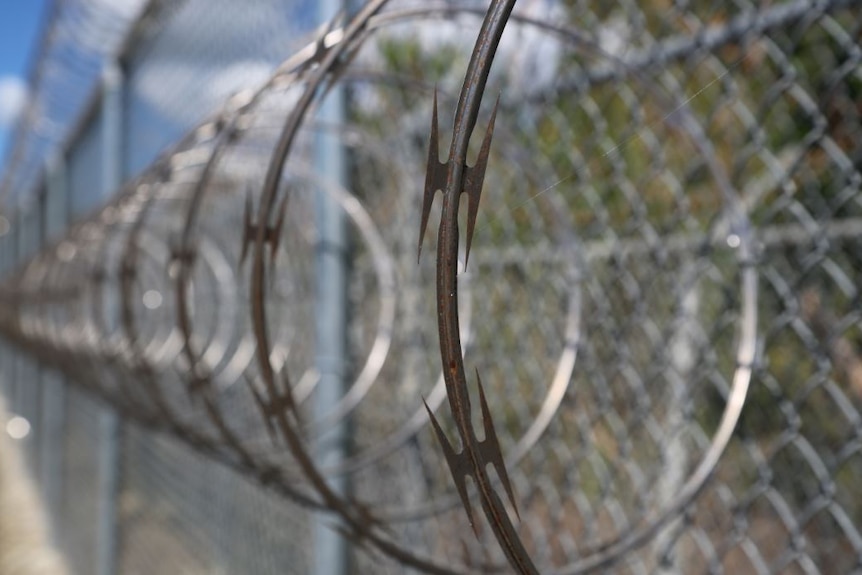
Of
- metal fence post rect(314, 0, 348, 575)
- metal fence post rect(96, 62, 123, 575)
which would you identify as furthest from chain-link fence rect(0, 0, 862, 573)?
metal fence post rect(96, 62, 123, 575)

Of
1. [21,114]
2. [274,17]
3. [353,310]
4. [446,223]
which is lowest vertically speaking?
[446,223]

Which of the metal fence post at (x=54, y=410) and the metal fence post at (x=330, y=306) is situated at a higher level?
the metal fence post at (x=54, y=410)


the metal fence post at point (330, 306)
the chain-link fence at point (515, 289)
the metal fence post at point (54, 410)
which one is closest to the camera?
the chain-link fence at point (515, 289)

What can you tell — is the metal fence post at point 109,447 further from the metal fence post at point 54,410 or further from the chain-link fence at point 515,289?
the metal fence post at point 54,410

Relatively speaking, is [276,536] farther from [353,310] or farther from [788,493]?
[788,493]

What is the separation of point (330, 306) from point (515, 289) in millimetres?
473

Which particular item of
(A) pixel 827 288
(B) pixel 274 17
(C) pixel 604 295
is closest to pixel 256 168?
(B) pixel 274 17

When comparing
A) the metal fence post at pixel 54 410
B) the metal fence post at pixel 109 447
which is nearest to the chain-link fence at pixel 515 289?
the metal fence post at pixel 109 447

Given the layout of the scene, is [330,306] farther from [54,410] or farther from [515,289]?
[54,410]

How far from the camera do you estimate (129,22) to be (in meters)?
4.48

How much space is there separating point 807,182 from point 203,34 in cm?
239

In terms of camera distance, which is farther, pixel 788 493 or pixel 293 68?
pixel 788 493

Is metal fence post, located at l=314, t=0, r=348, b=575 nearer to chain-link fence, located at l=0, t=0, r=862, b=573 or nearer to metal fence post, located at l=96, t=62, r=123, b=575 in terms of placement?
chain-link fence, located at l=0, t=0, r=862, b=573

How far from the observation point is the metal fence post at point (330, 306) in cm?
219
